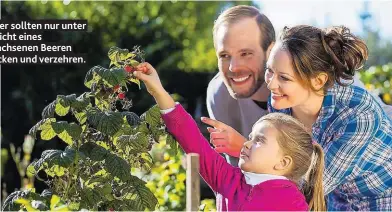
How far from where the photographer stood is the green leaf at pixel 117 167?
2.93 meters

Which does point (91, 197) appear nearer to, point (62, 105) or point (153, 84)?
point (62, 105)

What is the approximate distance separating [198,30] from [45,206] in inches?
377

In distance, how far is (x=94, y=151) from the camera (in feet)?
9.85

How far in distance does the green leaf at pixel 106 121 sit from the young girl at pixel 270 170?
164 mm

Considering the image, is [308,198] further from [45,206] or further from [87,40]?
[87,40]

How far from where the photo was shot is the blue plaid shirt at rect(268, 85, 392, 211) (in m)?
3.03

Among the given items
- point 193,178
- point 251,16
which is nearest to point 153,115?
point 193,178

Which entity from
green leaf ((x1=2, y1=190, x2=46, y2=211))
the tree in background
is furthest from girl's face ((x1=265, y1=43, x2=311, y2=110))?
the tree in background

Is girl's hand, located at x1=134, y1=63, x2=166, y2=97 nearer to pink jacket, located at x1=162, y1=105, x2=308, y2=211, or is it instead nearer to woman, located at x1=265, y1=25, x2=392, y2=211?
pink jacket, located at x1=162, y1=105, x2=308, y2=211

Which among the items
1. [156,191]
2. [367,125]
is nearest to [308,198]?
[367,125]

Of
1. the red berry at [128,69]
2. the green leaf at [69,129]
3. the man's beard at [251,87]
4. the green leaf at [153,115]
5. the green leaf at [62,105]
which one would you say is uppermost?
the red berry at [128,69]

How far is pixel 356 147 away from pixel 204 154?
1.78ft

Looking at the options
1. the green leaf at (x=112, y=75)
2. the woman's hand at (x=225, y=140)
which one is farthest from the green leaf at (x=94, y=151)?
the woman's hand at (x=225, y=140)

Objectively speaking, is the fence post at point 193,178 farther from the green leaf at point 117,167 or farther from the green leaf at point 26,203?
the green leaf at point 26,203
